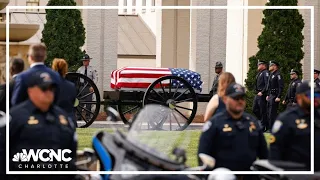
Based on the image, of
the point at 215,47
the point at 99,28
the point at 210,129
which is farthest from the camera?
the point at 99,28

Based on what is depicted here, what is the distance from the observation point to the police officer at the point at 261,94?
8148mm

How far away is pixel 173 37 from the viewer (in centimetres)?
885

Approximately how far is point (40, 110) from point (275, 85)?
2.04 metres

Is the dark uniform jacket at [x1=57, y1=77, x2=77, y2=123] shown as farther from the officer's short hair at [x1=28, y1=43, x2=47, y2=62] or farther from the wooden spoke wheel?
the wooden spoke wheel

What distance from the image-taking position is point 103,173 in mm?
7773

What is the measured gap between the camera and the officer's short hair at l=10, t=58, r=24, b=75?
7.93 metres

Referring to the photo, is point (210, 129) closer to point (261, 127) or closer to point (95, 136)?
point (261, 127)

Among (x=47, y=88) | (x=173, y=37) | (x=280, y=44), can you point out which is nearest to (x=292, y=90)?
(x=173, y=37)

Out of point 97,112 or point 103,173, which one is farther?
point 97,112

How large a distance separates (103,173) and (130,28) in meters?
1.61

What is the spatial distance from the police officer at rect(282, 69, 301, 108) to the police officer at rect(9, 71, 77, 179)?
5.01 feet

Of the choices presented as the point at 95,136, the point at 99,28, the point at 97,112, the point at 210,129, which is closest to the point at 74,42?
the point at 99,28

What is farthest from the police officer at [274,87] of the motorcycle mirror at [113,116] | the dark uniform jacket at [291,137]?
the motorcycle mirror at [113,116]

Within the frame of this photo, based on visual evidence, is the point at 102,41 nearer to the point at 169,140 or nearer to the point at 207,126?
the point at 169,140
